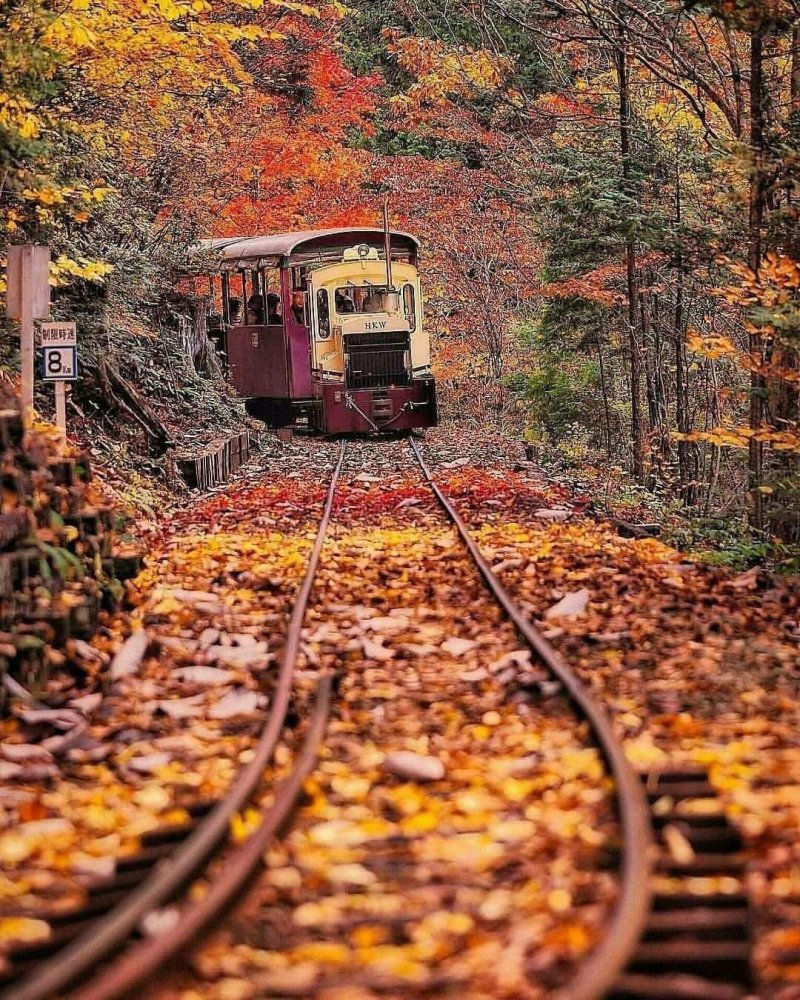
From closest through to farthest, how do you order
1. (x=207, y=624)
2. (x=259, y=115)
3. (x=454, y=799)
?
(x=454, y=799) → (x=207, y=624) → (x=259, y=115)

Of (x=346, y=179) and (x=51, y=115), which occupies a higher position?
Result: (x=346, y=179)

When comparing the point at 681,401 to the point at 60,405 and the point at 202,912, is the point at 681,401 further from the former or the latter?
the point at 202,912

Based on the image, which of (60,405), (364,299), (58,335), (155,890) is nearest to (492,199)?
(364,299)

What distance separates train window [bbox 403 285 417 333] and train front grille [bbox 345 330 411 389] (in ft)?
2.71

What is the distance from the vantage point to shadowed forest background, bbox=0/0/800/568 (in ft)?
44.2

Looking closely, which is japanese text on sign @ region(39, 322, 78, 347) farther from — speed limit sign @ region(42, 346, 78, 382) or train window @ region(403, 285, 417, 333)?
train window @ region(403, 285, 417, 333)

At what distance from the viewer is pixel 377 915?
4219 mm

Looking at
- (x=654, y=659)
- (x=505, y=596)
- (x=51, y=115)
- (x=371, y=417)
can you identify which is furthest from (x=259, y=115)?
(x=654, y=659)

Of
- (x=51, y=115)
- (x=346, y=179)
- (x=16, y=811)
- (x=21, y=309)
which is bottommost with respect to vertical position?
(x=16, y=811)

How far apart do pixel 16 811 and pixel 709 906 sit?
9.55ft

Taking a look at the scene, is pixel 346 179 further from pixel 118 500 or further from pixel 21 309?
pixel 21 309

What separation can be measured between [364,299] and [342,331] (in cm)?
95

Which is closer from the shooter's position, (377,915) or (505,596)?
(377,915)

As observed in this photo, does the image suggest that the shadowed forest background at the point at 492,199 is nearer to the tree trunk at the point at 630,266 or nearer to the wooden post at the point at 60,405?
the tree trunk at the point at 630,266
